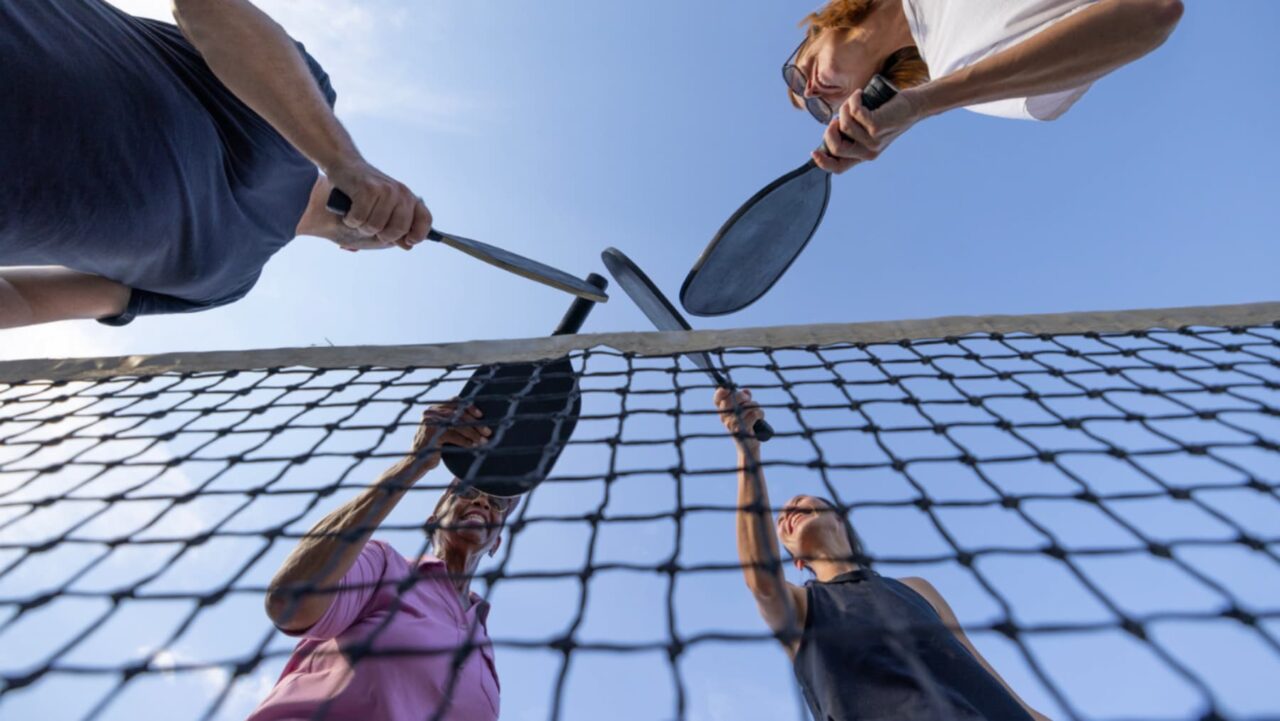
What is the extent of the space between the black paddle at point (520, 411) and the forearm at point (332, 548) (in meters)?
0.18

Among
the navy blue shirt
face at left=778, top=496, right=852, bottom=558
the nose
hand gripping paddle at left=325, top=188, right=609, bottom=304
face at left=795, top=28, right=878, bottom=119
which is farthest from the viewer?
face at left=778, top=496, right=852, bottom=558

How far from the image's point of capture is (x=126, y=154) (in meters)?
1.51

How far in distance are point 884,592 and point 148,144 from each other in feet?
7.65

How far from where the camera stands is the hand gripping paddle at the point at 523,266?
8.38ft

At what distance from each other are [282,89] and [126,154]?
1.14ft

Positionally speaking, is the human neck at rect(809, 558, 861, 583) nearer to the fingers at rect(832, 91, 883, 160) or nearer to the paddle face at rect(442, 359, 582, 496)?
the paddle face at rect(442, 359, 582, 496)

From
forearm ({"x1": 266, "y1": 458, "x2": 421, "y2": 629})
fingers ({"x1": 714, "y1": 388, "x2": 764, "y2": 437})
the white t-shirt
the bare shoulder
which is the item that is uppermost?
the white t-shirt

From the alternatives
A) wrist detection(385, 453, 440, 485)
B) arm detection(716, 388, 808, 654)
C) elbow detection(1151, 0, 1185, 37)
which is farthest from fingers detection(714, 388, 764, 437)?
elbow detection(1151, 0, 1185, 37)

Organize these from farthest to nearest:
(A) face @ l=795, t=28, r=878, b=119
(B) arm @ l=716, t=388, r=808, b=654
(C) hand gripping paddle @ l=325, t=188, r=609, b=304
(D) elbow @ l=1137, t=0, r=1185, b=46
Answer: (C) hand gripping paddle @ l=325, t=188, r=609, b=304, (A) face @ l=795, t=28, r=878, b=119, (B) arm @ l=716, t=388, r=808, b=654, (D) elbow @ l=1137, t=0, r=1185, b=46

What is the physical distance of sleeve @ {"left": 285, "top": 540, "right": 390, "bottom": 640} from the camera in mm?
1725

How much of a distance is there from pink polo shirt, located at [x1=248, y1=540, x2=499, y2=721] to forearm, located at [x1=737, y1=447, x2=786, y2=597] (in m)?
0.59

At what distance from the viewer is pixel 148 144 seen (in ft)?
5.09

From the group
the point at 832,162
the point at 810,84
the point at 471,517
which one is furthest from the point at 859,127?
the point at 471,517

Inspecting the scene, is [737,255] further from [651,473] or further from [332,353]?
[332,353]
